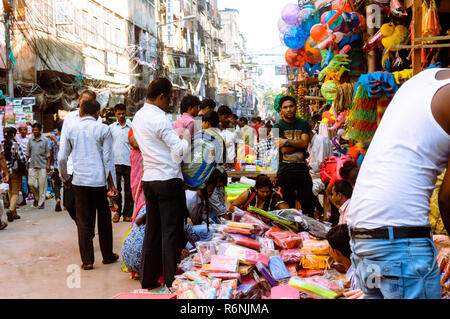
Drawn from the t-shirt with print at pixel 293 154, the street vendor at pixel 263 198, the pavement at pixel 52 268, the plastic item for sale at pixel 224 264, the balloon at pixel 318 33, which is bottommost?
the pavement at pixel 52 268

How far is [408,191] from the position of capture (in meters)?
1.98

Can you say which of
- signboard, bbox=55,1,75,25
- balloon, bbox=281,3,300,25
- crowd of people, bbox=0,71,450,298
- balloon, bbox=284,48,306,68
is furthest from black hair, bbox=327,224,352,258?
signboard, bbox=55,1,75,25

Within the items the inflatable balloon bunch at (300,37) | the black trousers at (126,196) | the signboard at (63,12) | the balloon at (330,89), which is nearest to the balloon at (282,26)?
the inflatable balloon bunch at (300,37)

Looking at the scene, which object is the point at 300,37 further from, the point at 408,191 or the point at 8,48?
the point at 8,48

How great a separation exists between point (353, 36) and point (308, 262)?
3572 millimetres

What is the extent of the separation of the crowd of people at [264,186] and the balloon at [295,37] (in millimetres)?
1826

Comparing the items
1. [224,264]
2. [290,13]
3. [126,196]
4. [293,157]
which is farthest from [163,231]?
[290,13]

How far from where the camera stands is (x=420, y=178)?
1.97m

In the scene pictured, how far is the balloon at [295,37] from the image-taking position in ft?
30.5

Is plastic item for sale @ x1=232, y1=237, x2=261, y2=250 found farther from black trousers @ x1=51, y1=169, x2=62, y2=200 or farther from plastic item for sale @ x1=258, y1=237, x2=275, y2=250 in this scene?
black trousers @ x1=51, y1=169, x2=62, y2=200

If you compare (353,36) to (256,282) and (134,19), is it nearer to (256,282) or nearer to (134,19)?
(256,282)

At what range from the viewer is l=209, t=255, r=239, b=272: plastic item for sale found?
4305mm

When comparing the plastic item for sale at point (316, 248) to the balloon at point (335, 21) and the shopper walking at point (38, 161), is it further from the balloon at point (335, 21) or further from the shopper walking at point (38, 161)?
the shopper walking at point (38, 161)
